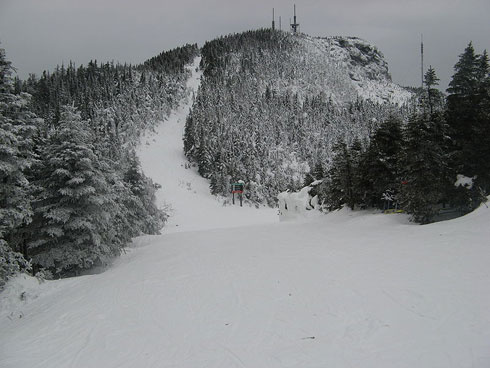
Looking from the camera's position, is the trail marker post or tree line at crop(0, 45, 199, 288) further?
the trail marker post

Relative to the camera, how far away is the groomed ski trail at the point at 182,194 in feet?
173

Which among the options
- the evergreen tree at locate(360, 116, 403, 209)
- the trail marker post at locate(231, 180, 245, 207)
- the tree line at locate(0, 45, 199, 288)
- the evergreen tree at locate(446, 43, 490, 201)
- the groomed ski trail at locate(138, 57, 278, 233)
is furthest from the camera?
the trail marker post at locate(231, 180, 245, 207)

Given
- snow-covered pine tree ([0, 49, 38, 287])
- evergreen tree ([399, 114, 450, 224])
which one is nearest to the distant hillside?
evergreen tree ([399, 114, 450, 224])

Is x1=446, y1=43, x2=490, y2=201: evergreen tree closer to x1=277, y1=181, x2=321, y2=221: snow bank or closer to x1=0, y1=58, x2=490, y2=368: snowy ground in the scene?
x1=0, y1=58, x2=490, y2=368: snowy ground

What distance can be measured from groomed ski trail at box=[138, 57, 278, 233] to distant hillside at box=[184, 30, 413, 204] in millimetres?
3730

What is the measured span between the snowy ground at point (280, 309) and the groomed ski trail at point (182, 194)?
36.8 metres

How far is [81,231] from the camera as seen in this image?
15.3 meters

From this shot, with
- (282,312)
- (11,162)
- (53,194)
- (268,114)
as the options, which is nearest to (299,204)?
(53,194)

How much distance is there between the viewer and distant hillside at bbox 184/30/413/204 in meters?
70.3

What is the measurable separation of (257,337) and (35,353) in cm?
520

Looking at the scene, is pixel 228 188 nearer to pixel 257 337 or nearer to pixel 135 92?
pixel 135 92

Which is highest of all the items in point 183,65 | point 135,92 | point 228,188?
point 183,65

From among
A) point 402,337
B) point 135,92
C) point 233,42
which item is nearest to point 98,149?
point 402,337

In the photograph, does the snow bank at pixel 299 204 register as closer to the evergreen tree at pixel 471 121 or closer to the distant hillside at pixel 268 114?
the distant hillside at pixel 268 114
